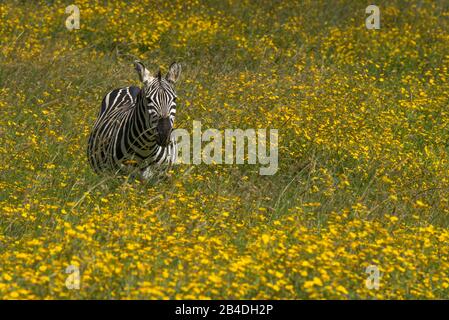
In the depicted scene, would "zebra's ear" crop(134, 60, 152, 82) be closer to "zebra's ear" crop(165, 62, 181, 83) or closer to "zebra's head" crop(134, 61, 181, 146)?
"zebra's head" crop(134, 61, 181, 146)

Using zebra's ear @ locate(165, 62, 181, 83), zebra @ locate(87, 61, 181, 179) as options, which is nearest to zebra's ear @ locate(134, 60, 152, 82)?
zebra @ locate(87, 61, 181, 179)

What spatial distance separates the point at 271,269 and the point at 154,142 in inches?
128

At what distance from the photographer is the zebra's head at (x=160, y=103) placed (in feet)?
30.1

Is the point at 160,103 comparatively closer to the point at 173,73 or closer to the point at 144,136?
the point at 144,136

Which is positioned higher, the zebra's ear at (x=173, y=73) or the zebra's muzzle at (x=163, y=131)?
the zebra's ear at (x=173, y=73)

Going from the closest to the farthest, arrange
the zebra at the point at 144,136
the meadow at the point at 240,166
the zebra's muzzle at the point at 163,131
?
the meadow at the point at 240,166, the zebra's muzzle at the point at 163,131, the zebra at the point at 144,136

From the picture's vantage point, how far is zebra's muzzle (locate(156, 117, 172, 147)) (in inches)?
359

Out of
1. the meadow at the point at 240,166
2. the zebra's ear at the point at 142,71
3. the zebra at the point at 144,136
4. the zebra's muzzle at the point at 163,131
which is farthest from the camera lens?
the zebra's ear at the point at 142,71

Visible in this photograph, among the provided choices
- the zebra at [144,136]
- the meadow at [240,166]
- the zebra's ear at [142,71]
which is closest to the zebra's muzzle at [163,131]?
the zebra at [144,136]

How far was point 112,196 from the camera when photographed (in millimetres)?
8898

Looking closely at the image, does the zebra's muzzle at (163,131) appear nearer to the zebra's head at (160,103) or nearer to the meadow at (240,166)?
the zebra's head at (160,103)

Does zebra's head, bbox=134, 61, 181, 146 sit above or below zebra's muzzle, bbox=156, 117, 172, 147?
above

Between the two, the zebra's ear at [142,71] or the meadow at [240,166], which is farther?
the zebra's ear at [142,71]

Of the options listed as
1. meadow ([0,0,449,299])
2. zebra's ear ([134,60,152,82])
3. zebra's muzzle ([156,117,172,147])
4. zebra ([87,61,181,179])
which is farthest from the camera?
zebra's ear ([134,60,152,82])
